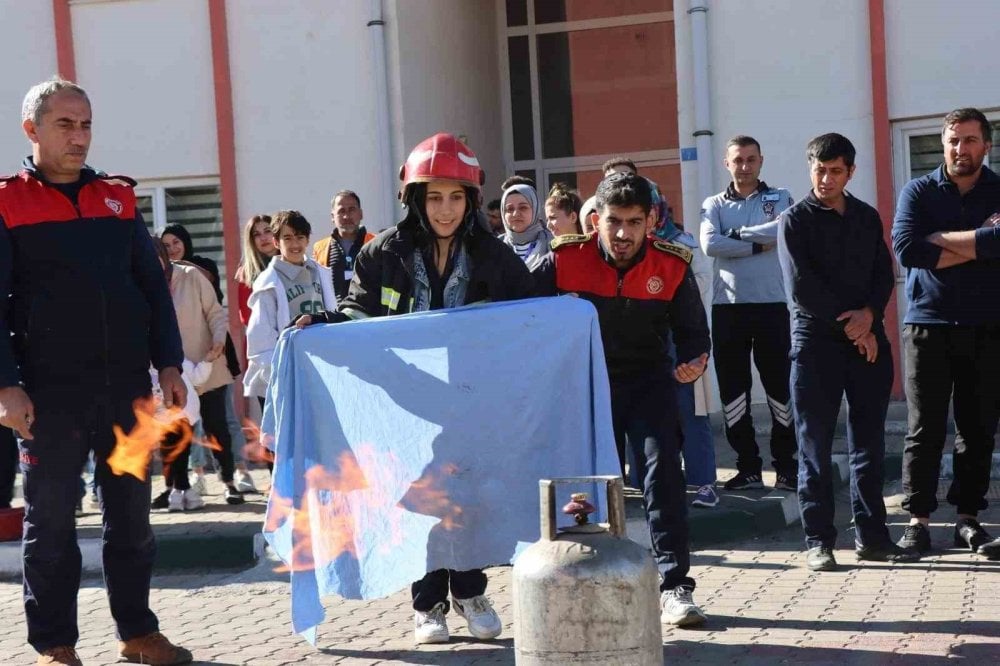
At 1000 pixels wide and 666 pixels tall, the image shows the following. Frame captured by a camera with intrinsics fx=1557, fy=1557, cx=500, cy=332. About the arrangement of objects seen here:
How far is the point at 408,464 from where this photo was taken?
657cm

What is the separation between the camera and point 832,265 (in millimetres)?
8117

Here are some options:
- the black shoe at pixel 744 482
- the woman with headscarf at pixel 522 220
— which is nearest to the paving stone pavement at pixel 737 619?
the black shoe at pixel 744 482

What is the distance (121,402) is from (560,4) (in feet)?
36.5

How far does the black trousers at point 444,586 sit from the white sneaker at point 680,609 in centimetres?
82

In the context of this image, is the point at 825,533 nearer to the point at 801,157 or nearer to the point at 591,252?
the point at 591,252

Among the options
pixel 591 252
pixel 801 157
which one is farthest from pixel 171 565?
pixel 801 157

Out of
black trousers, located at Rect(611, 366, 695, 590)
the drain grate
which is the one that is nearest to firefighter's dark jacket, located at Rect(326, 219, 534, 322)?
black trousers, located at Rect(611, 366, 695, 590)

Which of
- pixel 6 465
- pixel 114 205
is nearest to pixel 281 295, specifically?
pixel 6 465

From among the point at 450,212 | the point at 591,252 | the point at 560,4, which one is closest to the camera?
the point at 450,212

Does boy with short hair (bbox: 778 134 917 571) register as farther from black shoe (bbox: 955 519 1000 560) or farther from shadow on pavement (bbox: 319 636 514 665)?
shadow on pavement (bbox: 319 636 514 665)

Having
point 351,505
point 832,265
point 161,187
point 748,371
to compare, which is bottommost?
point 351,505

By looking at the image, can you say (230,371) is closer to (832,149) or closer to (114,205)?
(114,205)

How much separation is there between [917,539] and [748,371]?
2.20 meters

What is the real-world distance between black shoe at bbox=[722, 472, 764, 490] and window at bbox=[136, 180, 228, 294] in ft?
22.3
